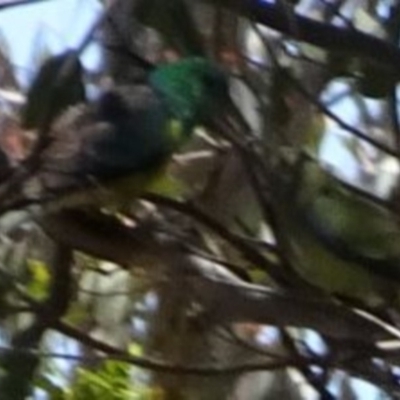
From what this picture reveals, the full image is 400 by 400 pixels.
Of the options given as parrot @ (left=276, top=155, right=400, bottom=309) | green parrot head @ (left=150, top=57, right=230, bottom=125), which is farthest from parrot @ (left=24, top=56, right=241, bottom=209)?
parrot @ (left=276, top=155, right=400, bottom=309)

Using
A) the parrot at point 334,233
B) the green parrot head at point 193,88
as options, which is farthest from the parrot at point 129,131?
the parrot at point 334,233

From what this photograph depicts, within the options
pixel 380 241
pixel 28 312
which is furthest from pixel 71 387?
pixel 380 241

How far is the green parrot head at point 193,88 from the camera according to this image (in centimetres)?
146

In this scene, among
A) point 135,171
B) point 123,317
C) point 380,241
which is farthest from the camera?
point 123,317

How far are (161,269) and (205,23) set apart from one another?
0.67 ft

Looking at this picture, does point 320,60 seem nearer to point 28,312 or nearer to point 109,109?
point 109,109

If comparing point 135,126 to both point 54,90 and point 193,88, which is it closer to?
point 193,88

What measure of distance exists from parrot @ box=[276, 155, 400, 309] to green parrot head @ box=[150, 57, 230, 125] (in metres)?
0.11

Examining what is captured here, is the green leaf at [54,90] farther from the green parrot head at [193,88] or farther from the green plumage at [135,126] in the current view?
the green parrot head at [193,88]

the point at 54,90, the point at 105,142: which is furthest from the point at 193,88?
the point at 54,90

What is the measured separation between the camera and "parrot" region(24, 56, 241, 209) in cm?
137

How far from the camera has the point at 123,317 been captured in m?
1.63

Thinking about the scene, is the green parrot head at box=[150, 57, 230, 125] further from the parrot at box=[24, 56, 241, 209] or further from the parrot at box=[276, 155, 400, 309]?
the parrot at box=[276, 155, 400, 309]

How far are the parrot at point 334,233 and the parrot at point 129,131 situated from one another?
0.40 feet
